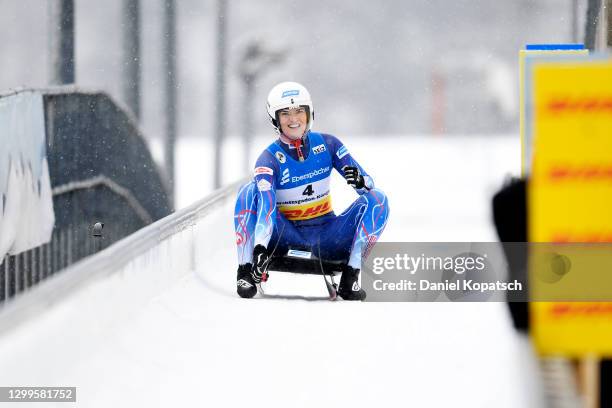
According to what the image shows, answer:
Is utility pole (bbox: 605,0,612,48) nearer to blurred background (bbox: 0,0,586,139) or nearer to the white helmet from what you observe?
the white helmet

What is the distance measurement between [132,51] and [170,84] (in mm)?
2954

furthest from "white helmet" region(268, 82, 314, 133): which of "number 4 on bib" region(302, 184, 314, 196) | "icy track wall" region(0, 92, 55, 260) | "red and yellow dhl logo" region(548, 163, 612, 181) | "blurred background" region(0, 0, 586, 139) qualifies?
"blurred background" region(0, 0, 586, 139)

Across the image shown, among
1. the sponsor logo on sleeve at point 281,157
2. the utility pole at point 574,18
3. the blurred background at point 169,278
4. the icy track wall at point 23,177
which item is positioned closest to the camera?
the blurred background at point 169,278

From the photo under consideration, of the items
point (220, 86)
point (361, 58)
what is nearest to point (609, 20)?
point (220, 86)

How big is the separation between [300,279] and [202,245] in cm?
111

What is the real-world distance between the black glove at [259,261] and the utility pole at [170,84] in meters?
8.05

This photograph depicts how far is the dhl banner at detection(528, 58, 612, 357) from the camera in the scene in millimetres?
3004

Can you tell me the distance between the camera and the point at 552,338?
3.23 metres

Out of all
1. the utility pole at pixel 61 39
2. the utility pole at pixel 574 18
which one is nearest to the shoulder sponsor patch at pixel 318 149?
the utility pole at pixel 61 39

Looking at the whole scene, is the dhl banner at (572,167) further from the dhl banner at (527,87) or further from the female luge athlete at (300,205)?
the dhl banner at (527,87)

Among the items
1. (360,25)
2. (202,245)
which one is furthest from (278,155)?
(360,25)

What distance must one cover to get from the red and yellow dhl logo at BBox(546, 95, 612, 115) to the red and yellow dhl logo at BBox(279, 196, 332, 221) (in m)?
3.66

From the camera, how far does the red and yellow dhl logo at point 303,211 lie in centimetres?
661

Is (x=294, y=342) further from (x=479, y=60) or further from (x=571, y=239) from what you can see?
(x=479, y=60)
